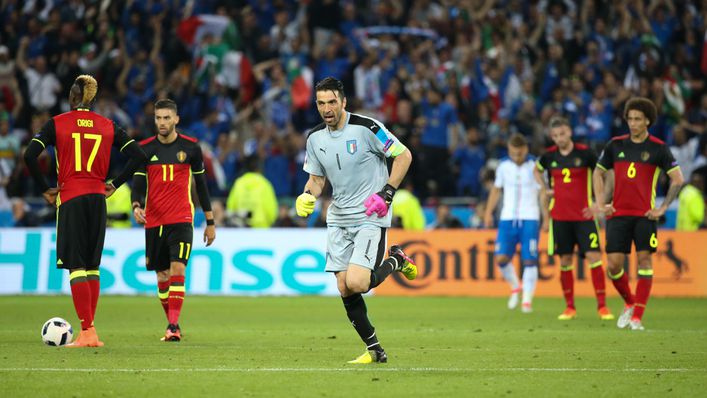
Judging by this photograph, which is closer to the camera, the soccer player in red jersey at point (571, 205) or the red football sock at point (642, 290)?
the red football sock at point (642, 290)

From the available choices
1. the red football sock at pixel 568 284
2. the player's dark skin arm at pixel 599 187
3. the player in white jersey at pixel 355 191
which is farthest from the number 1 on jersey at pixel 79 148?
the red football sock at pixel 568 284

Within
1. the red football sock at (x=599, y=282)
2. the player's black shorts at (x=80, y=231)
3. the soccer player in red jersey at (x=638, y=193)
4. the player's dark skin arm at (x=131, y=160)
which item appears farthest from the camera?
the red football sock at (x=599, y=282)

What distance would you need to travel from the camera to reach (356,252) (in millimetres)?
9906

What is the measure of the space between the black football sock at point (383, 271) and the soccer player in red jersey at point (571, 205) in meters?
6.75

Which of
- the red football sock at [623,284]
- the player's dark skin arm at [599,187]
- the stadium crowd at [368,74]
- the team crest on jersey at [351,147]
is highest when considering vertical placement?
the stadium crowd at [368,74]

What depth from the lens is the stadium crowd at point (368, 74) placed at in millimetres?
24859

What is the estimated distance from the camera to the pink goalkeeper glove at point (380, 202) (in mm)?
9656

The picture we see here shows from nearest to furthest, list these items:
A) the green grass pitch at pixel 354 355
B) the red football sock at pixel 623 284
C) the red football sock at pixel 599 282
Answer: the green grass pitch at pixel 354 355 < the red football sock at pixel 623 284 < the red football sock at pixel 599 282

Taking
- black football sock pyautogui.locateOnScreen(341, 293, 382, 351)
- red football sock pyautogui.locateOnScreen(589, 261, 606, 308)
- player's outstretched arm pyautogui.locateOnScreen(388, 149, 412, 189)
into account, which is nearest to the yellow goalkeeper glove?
player's outstretched arm pyautogui.locateOnScreen(388, 149, 412, 189)

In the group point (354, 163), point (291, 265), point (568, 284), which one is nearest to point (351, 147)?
point (354, 163)

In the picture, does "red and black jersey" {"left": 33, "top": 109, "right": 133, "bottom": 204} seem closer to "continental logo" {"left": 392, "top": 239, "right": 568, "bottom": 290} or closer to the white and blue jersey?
the white and blue jersey

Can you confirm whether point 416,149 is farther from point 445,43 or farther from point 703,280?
point 703,280

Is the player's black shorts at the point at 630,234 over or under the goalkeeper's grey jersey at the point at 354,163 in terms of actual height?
under

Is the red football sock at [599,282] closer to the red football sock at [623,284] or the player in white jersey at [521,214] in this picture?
the red football sock at [623,284]
